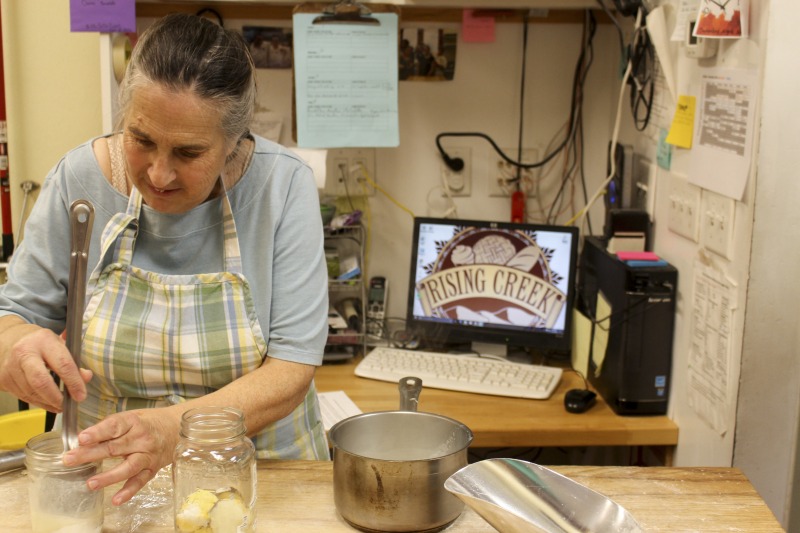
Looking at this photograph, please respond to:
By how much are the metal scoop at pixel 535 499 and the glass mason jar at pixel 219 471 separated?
235 millimetres

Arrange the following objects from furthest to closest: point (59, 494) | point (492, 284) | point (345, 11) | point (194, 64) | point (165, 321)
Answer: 1. point (492, 284)
2. point (345, 11)
3. point (165, 321)
4. point (194, 64)
5. point (59, 494)

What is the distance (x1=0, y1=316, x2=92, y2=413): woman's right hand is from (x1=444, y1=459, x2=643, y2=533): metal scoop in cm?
46

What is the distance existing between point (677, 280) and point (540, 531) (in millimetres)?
1103

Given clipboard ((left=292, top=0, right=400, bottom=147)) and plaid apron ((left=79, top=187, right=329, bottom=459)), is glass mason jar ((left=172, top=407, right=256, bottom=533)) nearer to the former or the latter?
plaid apron ((left=79, top=187, right=329, bottom=459))

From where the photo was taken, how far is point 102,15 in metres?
2.06

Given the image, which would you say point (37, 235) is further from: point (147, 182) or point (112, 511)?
point (112, 511)

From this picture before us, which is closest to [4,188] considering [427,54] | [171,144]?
[427,54]

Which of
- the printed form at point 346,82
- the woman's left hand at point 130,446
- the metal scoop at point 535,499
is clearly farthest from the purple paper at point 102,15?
the metal scoop at point 535,499

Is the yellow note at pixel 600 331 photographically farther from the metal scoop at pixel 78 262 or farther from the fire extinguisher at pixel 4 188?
the fire extinguisher at pixel 4 188

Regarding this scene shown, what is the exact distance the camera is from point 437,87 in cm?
245

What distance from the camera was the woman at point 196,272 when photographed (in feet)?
4.28

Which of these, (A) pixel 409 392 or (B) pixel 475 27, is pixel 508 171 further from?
(A) pixel 409 392

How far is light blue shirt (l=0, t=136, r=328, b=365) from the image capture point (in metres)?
1.36

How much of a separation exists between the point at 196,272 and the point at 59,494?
0.44 metres
